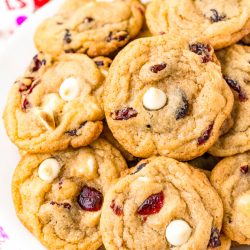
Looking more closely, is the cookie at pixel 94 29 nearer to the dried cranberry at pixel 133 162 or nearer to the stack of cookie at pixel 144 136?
the stack of cookie at pixel 144 136

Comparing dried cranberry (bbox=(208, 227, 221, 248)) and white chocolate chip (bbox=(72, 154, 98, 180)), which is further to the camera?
white chocolate chip (bbox=(72, 154, 98, 180))

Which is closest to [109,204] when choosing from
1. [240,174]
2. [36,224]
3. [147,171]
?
[147,171]

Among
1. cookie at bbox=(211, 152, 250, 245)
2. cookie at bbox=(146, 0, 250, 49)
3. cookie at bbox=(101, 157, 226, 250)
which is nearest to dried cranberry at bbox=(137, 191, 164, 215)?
cookie at bbox=(101, 157, 226, 250)

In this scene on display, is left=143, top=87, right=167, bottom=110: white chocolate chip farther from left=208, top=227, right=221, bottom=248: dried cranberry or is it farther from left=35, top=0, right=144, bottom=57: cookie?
left=208, top=227, right=221, bottom=248: dried cranberry

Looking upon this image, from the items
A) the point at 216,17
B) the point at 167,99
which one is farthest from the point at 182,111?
the point at 216,17

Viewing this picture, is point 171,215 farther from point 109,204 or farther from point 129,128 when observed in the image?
point 129,128

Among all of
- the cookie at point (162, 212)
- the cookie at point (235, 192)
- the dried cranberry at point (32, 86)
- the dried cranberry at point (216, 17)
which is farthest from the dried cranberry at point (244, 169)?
the dried cranberry at point (32, 86)
